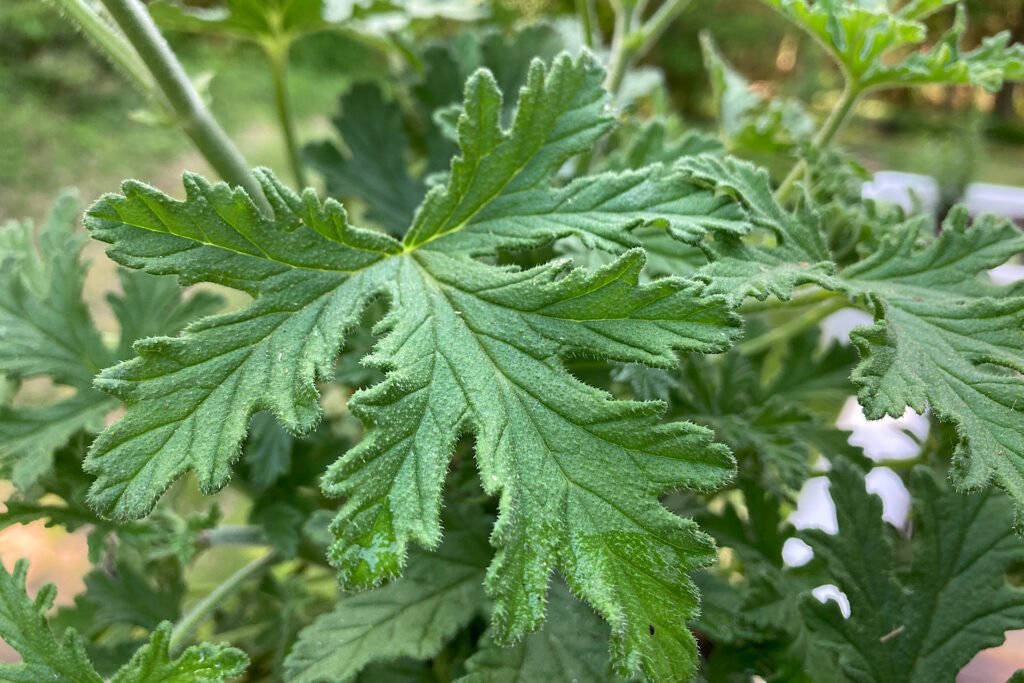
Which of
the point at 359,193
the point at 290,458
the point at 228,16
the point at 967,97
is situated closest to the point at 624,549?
the point at 290,458

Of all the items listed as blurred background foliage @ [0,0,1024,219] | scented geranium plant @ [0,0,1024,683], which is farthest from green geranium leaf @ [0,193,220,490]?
blurred background foliage @ [0,0,1024,219]

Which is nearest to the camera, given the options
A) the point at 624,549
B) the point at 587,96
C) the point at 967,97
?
the point at 624,549

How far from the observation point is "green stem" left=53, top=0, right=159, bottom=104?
55cm

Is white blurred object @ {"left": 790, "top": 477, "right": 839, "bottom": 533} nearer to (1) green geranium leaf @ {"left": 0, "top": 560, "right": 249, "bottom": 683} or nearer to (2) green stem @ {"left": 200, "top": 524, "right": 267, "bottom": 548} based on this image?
(2) green stem @ {"left": 200, "top": 524, "right": 267, "bottom": 548}

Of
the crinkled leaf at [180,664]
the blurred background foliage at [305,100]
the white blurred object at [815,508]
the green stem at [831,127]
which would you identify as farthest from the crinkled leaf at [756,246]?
the blurred background foliage at [305,100]

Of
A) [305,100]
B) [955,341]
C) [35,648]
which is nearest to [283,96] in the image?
[35,648]

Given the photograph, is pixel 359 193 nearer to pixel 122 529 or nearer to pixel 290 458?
pixel 290 458

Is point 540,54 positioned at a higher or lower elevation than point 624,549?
→ higher

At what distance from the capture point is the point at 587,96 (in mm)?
513

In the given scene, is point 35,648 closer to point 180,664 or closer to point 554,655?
point 180,664

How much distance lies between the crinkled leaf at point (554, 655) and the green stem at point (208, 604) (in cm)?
23

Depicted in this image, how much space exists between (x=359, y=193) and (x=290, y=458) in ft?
1.00

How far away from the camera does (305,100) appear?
3.21 meters

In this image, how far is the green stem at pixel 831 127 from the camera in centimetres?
65
